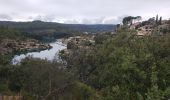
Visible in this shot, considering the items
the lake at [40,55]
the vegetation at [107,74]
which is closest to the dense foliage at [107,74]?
the vegetation at [107,74]

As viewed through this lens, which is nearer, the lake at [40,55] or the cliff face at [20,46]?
the lake at [40,55]

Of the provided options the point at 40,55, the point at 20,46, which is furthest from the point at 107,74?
the point at 20,46

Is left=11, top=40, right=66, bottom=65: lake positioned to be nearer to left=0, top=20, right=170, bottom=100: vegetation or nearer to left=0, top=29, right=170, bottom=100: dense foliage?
left=0, top=20, right=170, bottom=100: vegetation

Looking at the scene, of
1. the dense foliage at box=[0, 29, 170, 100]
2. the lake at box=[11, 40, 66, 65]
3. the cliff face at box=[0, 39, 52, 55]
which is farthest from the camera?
the cliff face at box=[0, 39, 52, 55]

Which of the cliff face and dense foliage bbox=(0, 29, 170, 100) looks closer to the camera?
dense foliage bbox=(0, 29, 170, 100)

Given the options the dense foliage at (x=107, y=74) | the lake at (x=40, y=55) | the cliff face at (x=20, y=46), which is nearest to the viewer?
the dense foliage at (x=107, y=74)

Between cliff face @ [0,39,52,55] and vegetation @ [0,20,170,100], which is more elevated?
vegetation @ [0,20,170,100]

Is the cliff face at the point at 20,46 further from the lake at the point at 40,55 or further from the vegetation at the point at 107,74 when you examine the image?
the vegetation at the point at 107,74

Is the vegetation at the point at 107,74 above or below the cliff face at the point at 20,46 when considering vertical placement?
above

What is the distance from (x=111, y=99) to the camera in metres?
12.1

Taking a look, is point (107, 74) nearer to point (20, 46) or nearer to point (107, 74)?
point (107, 74)

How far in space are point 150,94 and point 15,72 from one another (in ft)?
93.9

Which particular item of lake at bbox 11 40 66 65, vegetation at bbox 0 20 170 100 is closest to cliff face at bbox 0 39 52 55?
lake at bbox 11 40 66 65

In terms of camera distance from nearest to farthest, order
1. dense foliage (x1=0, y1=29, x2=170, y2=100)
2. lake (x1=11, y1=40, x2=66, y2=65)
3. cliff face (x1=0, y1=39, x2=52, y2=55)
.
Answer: dense foliage (x1=0, y1=29, x2=170, y2=100) → lake (x1=11, y1=40, x2=66, y2=65) → cliff face (x1=0, y1=39, x2=52, y2=55)
